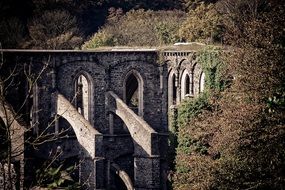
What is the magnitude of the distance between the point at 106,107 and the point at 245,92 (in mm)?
11980

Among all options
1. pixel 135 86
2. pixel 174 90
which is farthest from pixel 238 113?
pixel 135 86

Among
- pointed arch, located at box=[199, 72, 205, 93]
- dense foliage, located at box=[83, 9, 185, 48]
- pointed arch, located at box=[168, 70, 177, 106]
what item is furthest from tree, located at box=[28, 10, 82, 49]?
pointed arch, located at box=[199, 72, 205, 93]

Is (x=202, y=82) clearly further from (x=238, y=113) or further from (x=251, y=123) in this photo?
(x=251, y=123)

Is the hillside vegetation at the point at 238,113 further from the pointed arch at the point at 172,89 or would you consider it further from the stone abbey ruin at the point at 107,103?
the pointed arch at the point at 172,89

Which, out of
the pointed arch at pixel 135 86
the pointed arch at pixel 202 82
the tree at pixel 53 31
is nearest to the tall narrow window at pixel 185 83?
the pointed arch at pixel 202 82

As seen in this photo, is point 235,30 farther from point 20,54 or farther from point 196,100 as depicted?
point 20,54

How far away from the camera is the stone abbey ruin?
79.5 ft

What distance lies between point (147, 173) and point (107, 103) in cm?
514

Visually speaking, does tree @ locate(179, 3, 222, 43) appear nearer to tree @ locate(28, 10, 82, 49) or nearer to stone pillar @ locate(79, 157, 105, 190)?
tree @ locate(28, 10, 82, 49)

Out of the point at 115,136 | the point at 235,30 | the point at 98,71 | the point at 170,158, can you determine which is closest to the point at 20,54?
the point at 98,71

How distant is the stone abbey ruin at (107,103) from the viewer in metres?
24.2

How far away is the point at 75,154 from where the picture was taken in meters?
27.1

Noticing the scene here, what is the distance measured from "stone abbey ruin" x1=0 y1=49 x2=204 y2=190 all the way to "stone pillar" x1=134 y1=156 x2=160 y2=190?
0.14 feet

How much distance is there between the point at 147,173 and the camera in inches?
958
